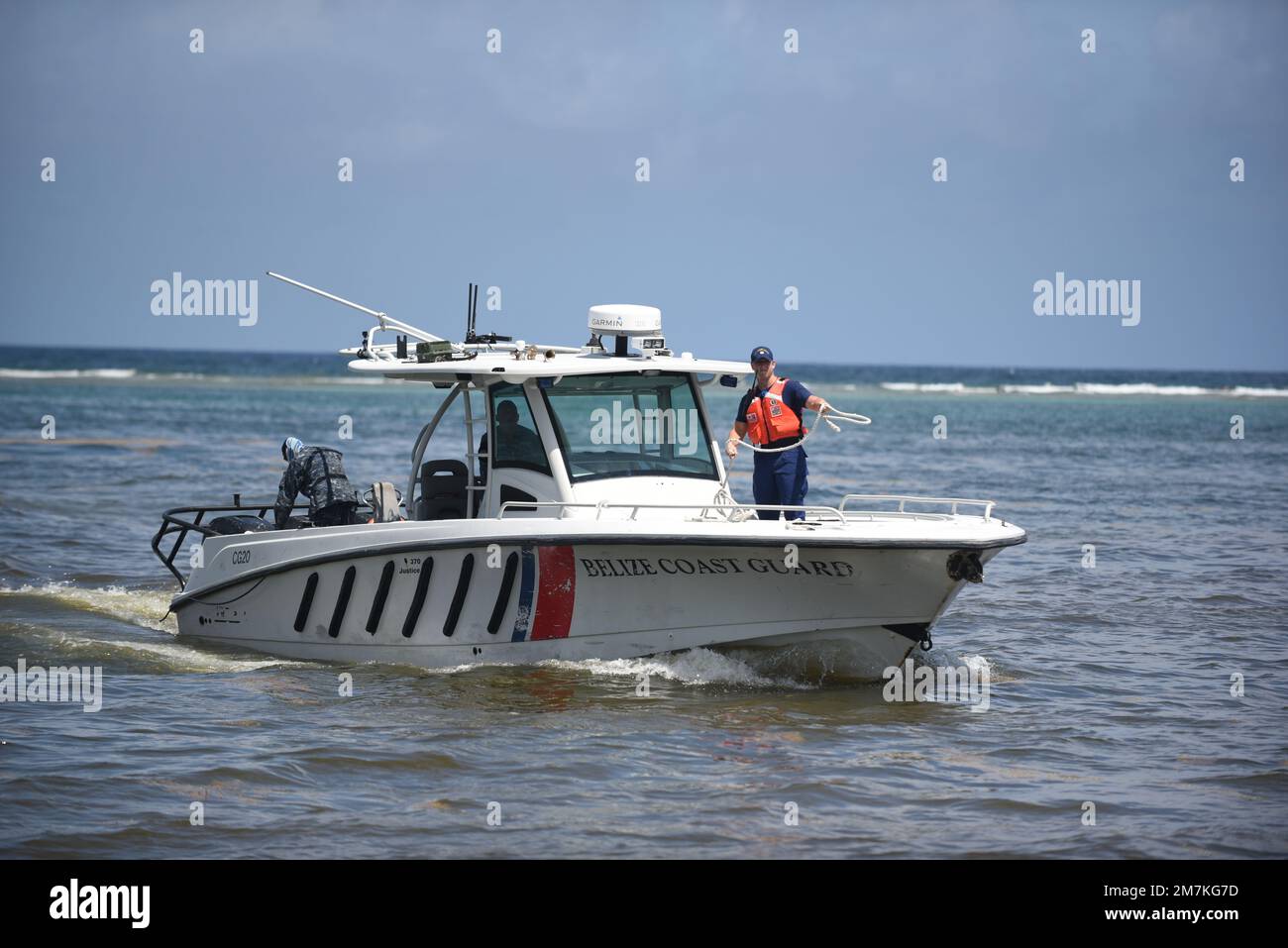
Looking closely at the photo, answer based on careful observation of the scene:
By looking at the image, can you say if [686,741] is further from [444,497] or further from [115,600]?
[115,600]

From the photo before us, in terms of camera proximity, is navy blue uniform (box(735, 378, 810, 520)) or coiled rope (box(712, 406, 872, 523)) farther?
navy blue uniform (box(735, 378, 810, 520))

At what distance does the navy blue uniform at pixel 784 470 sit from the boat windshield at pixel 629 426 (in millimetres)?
374

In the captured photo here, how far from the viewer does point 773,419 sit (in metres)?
10.4

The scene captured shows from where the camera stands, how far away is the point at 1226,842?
23.2ft

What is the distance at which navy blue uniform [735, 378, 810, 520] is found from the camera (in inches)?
409

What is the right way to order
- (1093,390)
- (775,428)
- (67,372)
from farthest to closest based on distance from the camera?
(1093,390)
(67,372)
(775,428)

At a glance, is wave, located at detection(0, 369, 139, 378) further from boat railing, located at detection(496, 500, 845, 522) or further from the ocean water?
boat railing, located at detection(496, 500, 845, 522)

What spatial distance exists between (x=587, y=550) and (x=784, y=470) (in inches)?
69.3

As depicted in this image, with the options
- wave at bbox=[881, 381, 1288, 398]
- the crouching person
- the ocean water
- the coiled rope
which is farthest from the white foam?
wave at bbox=[881, 381, 1288, 398]

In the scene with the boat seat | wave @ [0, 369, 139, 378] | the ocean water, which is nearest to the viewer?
the ocean water

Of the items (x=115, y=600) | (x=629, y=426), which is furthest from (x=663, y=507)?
(x=115, y=600)

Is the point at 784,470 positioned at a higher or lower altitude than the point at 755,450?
lower
